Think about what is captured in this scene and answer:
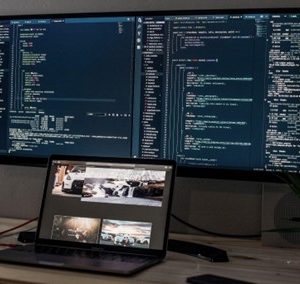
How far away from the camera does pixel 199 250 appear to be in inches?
52.6

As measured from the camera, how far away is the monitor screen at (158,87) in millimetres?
1400

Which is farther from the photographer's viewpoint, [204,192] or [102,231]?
[204,192]

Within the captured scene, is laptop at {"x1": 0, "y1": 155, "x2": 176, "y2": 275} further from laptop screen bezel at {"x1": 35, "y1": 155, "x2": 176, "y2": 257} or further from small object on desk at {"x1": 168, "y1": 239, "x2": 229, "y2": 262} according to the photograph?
small object on desk at {"x1": 168, "y1": 239, "x2": 229, "y2": 262}

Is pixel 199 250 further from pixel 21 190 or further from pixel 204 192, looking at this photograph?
pixel 21 190

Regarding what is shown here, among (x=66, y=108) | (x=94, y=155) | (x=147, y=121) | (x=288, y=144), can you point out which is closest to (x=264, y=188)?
(x=288, y=144)

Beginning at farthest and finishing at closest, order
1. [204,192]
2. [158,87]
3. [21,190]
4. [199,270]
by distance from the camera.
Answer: [21,190], [204,192], [158,87], [199,270]

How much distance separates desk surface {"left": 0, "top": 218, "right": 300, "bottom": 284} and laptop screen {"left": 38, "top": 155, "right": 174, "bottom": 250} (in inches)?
3.7

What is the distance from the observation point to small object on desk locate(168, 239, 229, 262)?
1.27 m

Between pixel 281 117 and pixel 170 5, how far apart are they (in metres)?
0.51

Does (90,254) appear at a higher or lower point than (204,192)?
lower

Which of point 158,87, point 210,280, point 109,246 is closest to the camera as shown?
point 210,280

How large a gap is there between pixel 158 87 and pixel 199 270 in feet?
1.72

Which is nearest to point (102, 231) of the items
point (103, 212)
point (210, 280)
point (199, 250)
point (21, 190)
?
point (103, 212)

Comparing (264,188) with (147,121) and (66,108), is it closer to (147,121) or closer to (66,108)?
(147,121)
